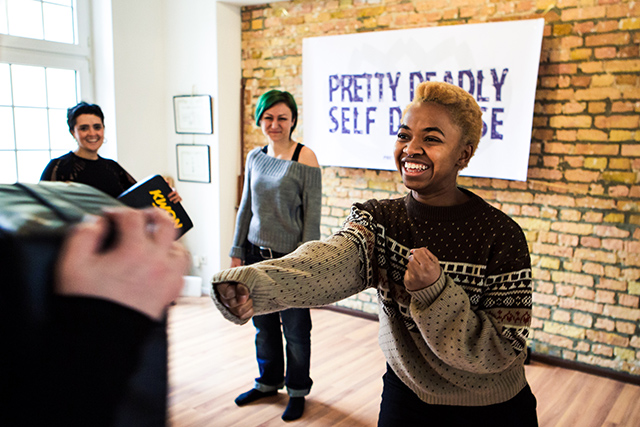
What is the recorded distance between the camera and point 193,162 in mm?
5020

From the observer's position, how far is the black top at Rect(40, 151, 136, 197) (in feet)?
9.39

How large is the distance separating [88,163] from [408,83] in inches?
90.1

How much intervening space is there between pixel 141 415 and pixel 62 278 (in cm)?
9

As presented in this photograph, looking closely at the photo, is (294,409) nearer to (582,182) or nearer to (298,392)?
(298,392)

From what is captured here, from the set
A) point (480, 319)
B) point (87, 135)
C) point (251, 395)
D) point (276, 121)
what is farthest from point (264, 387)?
point (480, 319)

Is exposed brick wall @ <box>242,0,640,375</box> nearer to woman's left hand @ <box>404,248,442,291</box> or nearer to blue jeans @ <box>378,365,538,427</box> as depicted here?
blue jeans @ <box>378,365,538,427</box>

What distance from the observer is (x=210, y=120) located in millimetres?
4852

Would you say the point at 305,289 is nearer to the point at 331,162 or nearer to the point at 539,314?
the point at 539,314

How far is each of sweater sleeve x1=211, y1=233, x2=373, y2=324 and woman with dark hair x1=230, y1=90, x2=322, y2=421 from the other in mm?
1470

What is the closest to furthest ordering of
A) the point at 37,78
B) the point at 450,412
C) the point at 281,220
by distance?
the point at 450,412 < the point at 281,220 < the point at 37,78

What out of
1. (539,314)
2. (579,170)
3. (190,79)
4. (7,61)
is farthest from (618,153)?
(7,61)

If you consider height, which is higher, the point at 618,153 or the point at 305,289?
the point at 618,153

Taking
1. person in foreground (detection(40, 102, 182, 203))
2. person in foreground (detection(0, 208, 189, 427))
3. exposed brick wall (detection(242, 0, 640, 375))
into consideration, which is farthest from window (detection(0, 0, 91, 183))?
person in foreground (detection(0, 208, 189, 427))

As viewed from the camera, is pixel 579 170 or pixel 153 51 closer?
pixel 579 170
